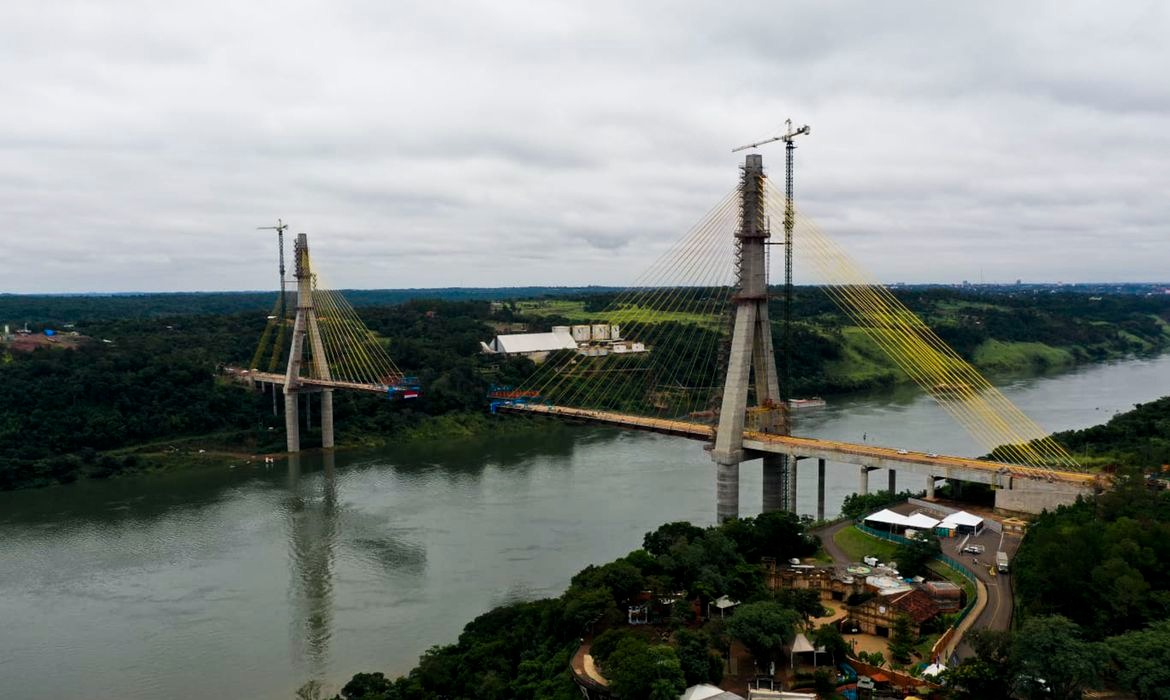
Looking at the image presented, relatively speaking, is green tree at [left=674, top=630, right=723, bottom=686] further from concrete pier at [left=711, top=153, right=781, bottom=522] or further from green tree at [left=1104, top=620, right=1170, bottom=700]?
concrete pier at [left=711, top=153, right=781, bottom=522]

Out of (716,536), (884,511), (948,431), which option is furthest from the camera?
(948,431)

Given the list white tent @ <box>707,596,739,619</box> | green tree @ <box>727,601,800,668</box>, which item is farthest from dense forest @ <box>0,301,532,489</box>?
green tree @ <box>727,601,800,668</box>

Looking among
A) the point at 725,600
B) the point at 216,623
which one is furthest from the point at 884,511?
the point at 216,623

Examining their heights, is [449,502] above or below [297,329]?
below

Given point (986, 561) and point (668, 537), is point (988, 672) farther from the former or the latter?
point (668, 537)

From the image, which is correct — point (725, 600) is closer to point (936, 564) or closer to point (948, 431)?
point (936, 564)

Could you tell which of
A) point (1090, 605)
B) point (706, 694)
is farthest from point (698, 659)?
point (1090, 605)
